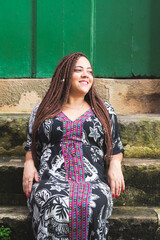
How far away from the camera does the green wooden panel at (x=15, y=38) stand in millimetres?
3383

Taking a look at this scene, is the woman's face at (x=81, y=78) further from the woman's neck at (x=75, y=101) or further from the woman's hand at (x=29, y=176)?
the woman's hand at (x=29, y=176)

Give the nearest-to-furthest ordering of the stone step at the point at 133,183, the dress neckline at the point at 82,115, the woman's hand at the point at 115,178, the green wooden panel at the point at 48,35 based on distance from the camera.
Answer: the woman's hand at the point at 115,178 < the dress neckline at the point at 82,115 < the stone step at the point at 133,183 < the green wooden panel at the point at 48,35

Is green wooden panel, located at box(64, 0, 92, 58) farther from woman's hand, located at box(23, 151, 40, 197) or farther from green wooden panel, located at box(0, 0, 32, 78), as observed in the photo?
woman's hand, located at box(23, 151, 40, 197)

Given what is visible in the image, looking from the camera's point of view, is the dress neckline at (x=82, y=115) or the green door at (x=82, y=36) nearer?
the dress neckline at (x=82, y=115)

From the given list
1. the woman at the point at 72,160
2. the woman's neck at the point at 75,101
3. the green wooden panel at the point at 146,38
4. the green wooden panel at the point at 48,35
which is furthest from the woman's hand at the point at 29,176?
the green wooden panel at the point at 146,38

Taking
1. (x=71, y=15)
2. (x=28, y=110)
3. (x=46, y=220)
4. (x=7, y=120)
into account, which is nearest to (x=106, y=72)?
(x=71, y=15)

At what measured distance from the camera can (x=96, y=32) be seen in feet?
11.3

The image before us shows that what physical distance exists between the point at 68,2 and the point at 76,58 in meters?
1.18

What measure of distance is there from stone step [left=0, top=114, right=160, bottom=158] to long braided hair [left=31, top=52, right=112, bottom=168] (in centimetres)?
37

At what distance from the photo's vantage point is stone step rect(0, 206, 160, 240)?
2.19m

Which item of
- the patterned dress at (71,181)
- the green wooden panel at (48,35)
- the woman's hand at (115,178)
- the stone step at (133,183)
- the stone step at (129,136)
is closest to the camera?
the patterned dress at (71,181)

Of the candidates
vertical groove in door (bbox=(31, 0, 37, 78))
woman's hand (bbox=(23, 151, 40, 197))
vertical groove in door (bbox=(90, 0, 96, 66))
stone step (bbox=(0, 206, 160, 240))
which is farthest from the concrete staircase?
vertical groove in door (bbox=(90, 0, 96, 66))

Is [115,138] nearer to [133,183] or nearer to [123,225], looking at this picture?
[133,183]

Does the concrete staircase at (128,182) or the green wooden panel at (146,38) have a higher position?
the green wooden panel at (146,38)
